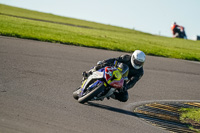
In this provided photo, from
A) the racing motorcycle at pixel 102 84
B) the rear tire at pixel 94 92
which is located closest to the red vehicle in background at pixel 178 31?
the racing motorcycle at pixel 102 84

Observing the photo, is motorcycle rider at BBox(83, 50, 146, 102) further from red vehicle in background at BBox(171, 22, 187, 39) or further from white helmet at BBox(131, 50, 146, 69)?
red vehicle in background at BBox(171, 22, 187, 39)

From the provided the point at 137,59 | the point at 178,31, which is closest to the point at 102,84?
the point at 137,59

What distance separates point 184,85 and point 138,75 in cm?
469

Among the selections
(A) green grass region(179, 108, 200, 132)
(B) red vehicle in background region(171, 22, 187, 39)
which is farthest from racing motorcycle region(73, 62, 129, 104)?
(B) red vehicle in background region(171, 22, 187, 39)

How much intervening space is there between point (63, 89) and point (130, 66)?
1896 millimetres

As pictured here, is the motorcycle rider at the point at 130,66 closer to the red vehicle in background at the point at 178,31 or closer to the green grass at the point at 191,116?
the green grass at the point at 191,116

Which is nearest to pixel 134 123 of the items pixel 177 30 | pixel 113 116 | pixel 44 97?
pixel 113 116

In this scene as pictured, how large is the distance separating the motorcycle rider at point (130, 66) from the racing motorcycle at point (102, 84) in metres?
0.22

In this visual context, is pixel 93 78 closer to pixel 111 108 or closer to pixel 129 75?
pixel 111 108

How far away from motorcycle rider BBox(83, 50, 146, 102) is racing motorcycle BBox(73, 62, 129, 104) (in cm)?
22

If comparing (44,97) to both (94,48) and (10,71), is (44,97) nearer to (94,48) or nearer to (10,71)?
(10,71)

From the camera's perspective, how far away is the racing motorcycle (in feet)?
26.5

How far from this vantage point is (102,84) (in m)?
8.07

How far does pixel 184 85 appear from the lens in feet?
44.0
